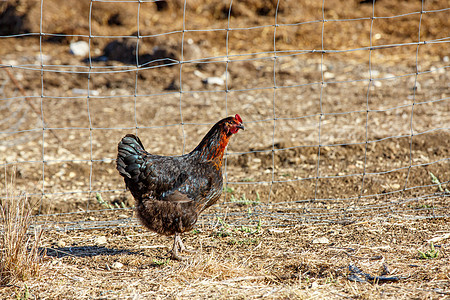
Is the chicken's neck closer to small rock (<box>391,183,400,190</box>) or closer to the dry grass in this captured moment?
the dry grass

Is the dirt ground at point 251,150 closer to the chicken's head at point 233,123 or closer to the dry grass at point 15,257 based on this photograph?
the dry grass at point 15,257

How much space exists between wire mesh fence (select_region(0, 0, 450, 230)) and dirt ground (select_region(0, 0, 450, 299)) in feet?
0.10

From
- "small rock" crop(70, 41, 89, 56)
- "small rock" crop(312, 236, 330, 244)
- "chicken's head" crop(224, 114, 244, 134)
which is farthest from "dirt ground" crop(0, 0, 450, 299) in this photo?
"chicken's head" crop(224, 114, 244, 134)

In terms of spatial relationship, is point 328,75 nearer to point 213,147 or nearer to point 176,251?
point 213,147

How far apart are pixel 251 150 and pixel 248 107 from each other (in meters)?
1.44

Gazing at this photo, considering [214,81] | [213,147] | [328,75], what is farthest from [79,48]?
[213,147]

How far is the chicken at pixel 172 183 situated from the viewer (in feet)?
12.6

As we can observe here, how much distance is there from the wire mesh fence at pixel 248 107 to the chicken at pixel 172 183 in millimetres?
652

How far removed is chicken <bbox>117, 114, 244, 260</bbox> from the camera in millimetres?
3834

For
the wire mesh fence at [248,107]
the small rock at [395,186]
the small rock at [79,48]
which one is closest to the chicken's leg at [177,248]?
the wire mesh fence at [248,107]

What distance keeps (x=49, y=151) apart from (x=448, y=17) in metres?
8.48

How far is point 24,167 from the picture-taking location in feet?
19.0

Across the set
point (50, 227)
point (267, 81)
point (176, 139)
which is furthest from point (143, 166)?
point (267, 81)

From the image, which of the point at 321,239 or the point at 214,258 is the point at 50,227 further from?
the point at 321,239
